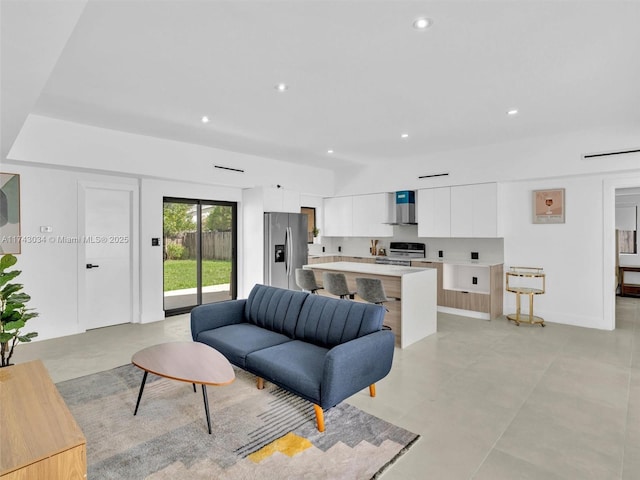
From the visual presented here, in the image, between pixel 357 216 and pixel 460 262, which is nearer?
pixel 460 262

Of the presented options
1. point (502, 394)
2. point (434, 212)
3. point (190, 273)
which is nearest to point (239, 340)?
point (502, 394)

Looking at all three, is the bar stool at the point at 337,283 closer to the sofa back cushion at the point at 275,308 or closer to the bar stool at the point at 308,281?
the bar stool at the point at 308,281

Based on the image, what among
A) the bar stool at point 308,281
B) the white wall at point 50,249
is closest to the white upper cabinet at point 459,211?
the bar stool at point 308,281

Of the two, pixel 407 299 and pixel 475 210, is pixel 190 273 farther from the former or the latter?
pixel 475 210

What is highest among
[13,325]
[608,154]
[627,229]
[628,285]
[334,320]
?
[608,154]

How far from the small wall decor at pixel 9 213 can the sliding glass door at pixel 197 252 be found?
71.3 inches

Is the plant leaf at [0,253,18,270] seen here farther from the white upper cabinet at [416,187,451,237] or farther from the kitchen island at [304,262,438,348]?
the white upper cabinet at [416,187,451,237]

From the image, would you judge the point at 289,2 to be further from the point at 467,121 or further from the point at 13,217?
the point at 13,217

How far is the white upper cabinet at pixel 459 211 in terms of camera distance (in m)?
5.84

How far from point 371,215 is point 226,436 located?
5580 mm

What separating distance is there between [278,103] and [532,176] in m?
3.95

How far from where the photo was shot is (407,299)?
4371mm

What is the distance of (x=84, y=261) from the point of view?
5000 millimetres

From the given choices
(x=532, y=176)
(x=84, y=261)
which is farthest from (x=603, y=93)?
(x=84, y=261)
